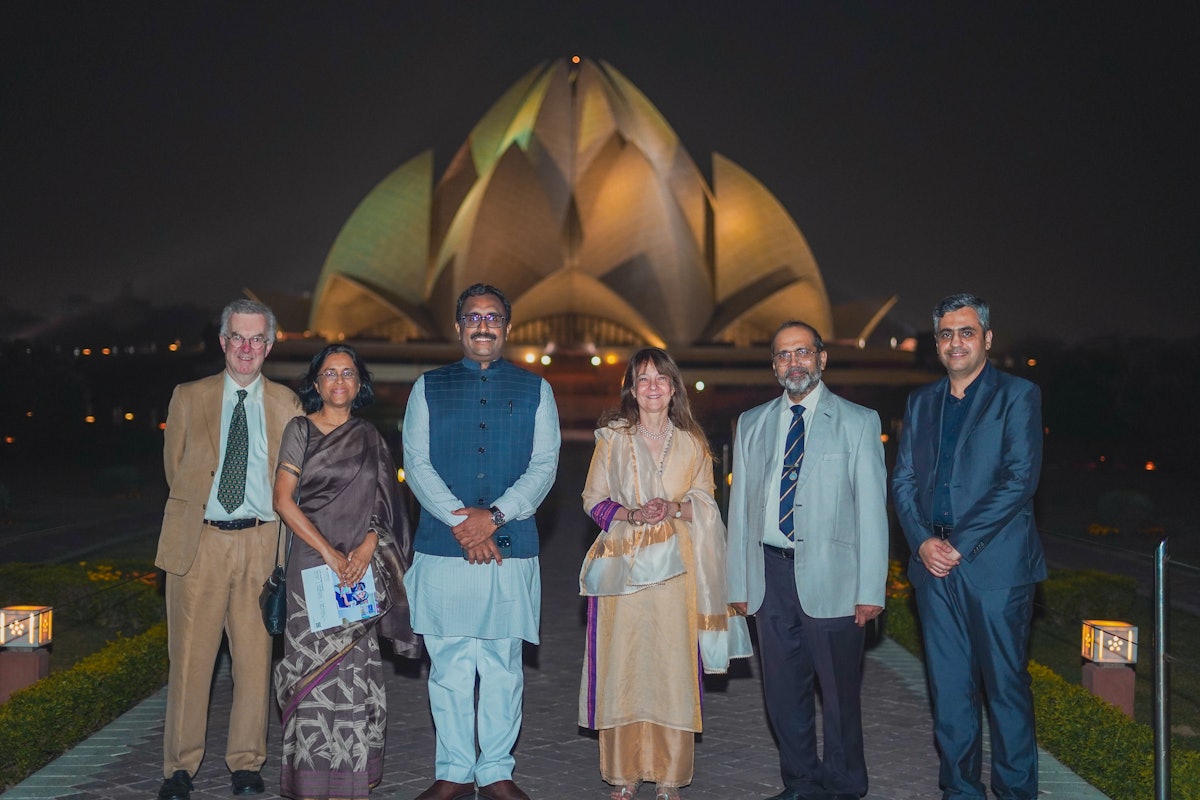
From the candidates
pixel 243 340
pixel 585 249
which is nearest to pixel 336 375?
pixel 243 340

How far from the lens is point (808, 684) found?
3375mm

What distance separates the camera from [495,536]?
3365mm

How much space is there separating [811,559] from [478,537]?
0.96m

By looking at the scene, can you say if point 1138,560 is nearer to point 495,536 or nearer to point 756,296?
point 495,536

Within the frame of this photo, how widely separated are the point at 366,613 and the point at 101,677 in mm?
1620

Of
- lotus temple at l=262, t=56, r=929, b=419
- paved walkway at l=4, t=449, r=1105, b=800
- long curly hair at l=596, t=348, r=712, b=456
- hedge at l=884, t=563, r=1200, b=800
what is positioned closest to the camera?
hedge at l=884, t=563, r=1200, b=800

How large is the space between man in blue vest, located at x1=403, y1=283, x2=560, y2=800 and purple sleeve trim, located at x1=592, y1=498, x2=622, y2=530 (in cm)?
17

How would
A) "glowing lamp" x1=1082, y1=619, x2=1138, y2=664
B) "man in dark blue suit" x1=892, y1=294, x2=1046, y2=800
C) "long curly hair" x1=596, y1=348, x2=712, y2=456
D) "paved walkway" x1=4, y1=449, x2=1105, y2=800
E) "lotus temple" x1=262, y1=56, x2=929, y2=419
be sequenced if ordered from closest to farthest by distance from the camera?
"man in dark blue suit" x1=892, y1=294, x2=1046, y2=800, "long curly hair" x1=596, y1=348, x2=712, y2=456, "paved walkway" x1=4, y1=449, x2=1105, y2=800, "glowing lamp" x1=1082, y1=619, x2=1138, y2=664, "lotus temple" x1=262, y1=56, x2=929, y2=419

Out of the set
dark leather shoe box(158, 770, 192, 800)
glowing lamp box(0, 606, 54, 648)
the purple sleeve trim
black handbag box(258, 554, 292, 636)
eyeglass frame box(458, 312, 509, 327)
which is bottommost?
dark leather shoe box(158, 770, 192, 800)

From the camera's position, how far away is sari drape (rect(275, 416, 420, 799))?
317cm

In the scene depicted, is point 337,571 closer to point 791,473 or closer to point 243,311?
point 243,311

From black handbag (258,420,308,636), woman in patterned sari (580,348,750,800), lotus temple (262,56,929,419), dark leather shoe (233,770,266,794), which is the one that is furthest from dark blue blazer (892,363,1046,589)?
lotus temple (262,56,929,419)

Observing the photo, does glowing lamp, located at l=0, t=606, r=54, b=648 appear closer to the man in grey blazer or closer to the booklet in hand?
the booklet in hand

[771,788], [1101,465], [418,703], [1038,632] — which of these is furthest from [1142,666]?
[1101,465]
